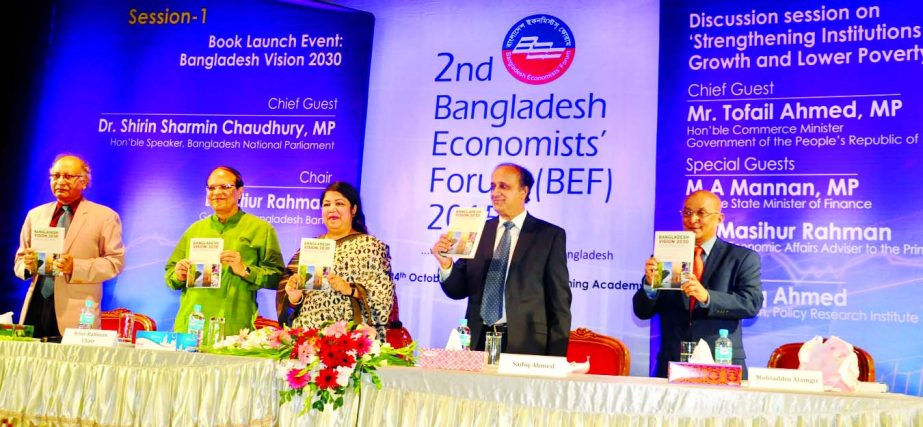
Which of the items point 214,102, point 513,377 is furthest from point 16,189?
point 513,377

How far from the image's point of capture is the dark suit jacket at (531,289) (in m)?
5.60

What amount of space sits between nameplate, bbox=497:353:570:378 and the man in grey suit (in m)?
3.78

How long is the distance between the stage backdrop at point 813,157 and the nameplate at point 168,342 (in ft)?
10.6

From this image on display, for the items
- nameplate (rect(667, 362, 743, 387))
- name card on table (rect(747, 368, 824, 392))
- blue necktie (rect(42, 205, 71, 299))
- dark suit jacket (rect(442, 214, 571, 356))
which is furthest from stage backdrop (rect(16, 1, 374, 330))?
name card on table (rect(747, 368, 824, 392))

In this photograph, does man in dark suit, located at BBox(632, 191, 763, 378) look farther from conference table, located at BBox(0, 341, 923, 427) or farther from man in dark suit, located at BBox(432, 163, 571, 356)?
conference table, located at BBox(0, 341, 923, 427)

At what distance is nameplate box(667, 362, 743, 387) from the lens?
10.8 feet

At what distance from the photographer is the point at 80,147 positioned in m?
7.23

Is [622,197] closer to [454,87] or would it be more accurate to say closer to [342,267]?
[454,87]

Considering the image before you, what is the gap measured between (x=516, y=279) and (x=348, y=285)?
1.08m

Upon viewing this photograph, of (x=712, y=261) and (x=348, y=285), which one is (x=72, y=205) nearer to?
(x=348, y=285)

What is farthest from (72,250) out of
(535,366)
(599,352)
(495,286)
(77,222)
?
(535,366)

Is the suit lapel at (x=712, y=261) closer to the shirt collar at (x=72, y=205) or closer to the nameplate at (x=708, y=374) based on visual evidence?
the nameplate at (x=708, y=374)

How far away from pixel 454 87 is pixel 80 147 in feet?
9.90

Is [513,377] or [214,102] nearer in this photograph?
[513,377]
